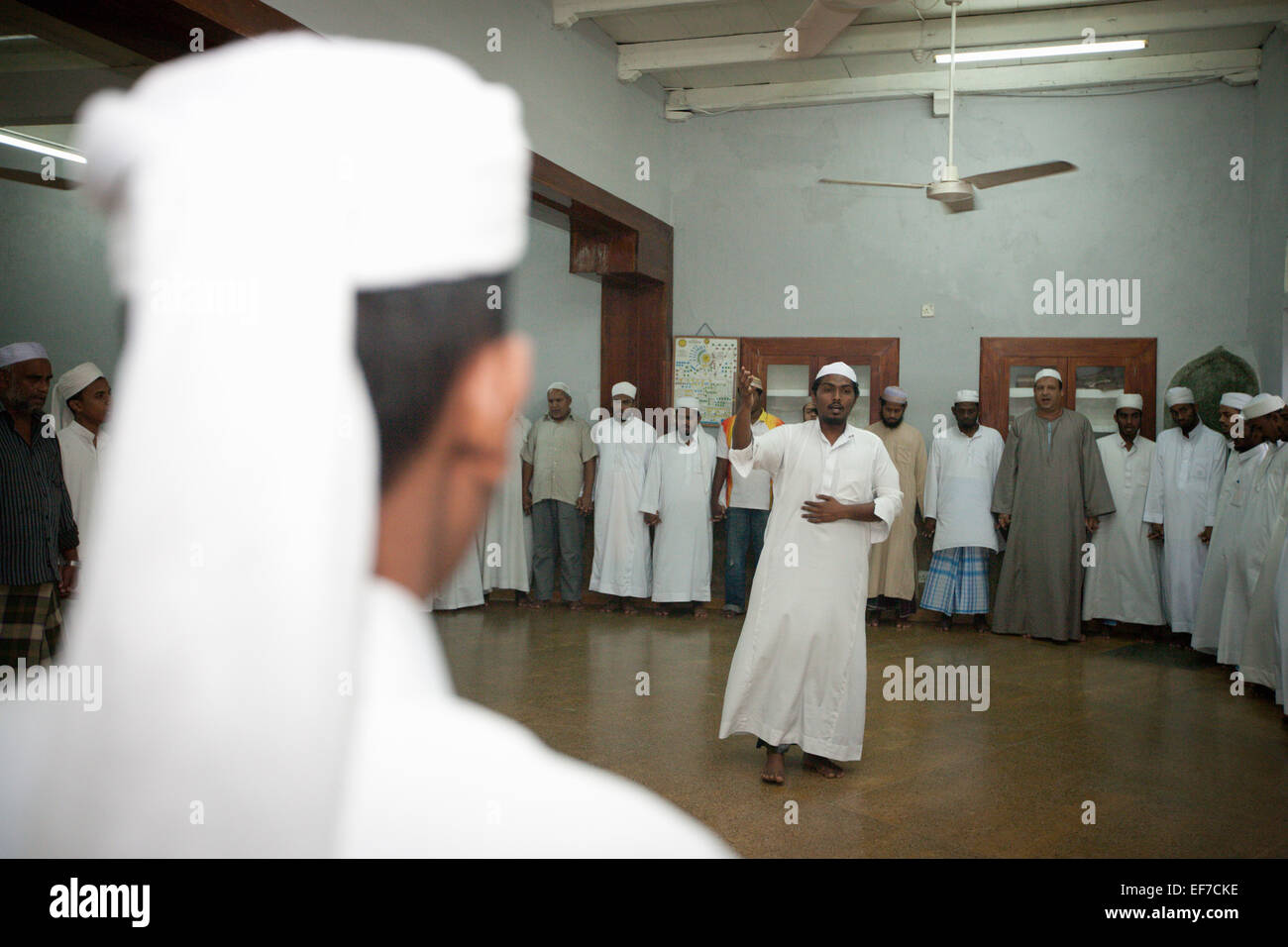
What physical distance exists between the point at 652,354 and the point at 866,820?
443 cm

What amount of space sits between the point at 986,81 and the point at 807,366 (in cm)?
200

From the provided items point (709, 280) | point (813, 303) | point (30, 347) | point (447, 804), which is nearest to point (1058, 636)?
point (813, 303)

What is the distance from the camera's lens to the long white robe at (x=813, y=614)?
Answer: 3.04 meters

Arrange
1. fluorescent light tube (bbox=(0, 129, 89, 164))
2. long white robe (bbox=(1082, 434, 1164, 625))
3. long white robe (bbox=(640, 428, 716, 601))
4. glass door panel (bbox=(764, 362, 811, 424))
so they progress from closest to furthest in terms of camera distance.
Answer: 1. fluorescent light tube (bbox=(0, 129, 89, 164))
2. long white robe (bbox=(1082, 434, 1164, 625))
3. long white robe (bbox=(640, 428, 716, 601))
4. glass door panel (bbox=(764, 362, 811, 424))

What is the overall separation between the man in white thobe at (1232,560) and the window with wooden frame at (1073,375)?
117 centimetres

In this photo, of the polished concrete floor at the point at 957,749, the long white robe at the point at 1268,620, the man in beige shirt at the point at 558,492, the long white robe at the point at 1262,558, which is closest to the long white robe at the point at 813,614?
the polished concrete floor at the point at 957,749

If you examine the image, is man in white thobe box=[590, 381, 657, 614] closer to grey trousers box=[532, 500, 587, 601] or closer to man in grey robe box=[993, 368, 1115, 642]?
grey trousers box=[532, 500, 587, 601]

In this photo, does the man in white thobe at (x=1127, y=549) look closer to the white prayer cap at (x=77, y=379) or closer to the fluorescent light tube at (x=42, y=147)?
the white prayer cap at (x=77, y=379)

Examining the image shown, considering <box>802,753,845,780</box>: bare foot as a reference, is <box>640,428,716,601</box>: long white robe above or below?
above

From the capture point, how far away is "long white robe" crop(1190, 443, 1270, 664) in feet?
15.3

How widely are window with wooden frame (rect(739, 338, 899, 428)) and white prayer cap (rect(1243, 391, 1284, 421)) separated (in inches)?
89.1

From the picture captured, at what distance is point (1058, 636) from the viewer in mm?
5664

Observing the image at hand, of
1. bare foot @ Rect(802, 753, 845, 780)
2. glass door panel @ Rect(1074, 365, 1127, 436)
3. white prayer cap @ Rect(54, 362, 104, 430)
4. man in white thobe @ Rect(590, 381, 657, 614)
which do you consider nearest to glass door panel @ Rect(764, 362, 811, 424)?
man in white thobe @ Rect(590, 381, 657, 614)

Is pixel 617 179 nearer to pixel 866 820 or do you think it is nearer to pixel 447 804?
pixel 866 820
